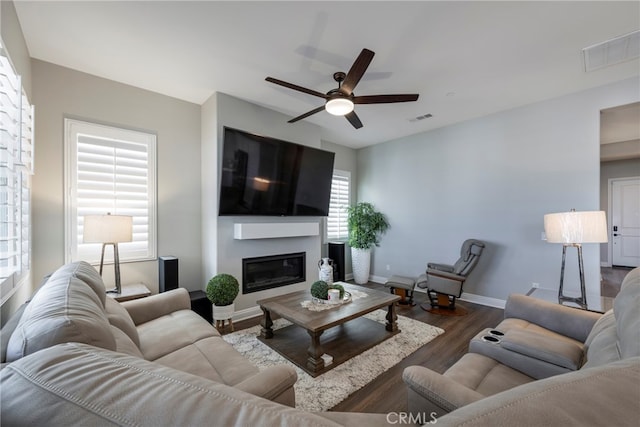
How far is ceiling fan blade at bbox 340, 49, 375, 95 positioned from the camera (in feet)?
6.48

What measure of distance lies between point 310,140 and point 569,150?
3740 mm

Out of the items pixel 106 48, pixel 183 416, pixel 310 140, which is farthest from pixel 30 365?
pixel 310 140

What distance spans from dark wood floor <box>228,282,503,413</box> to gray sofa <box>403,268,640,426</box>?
2.36 ft

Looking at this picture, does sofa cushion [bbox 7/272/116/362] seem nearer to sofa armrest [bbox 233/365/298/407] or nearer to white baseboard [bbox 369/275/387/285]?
sofa armrest [bbox 233/365/298/407]

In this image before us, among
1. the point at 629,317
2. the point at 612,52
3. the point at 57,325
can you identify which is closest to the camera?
the point at 57,325

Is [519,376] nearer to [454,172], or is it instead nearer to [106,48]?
[454,172]

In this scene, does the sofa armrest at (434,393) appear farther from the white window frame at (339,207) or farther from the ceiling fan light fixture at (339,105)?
the white window frame at (339,207)

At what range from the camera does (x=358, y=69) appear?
2152 millimetres

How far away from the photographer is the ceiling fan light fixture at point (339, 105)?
8.14 feet

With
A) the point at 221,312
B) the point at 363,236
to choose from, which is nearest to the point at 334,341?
the point at 221,312

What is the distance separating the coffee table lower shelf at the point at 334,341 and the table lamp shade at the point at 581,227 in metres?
1.97

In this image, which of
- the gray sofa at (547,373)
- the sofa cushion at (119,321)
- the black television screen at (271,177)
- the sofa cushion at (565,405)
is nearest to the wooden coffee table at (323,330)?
the gray sofa at (547,373)

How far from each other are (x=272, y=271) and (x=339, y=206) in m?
2.37

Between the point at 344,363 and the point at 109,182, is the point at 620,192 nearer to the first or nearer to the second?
the point at 344,363
